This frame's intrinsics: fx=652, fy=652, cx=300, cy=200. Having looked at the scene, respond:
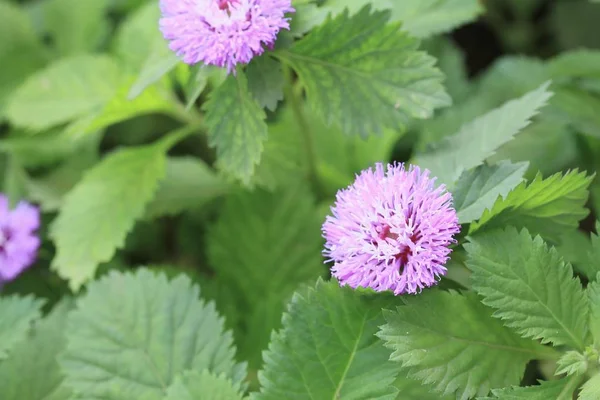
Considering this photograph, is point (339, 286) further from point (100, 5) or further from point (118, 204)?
point (100, 5)

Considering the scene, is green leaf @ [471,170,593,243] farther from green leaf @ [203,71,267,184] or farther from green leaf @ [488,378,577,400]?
green leaf @ [203,71,267,184]

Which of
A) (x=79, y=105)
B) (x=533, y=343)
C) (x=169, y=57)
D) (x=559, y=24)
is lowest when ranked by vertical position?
(x=533, y=343)

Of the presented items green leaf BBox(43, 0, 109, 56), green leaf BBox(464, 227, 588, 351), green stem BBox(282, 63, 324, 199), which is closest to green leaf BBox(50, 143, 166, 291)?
green stem BBox(282, 63, 324, 199)

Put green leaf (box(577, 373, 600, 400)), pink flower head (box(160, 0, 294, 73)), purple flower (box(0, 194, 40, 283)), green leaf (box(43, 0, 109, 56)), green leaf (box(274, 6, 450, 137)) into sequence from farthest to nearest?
1. green leaf (box(43, 0, 109, 56))
2. purple flower (box(0, 194, 40, 283))
3. green leaf (box(274, 6, 450, 137))
4. pink flower head (box(160, 0, 294, 73))
5. green leaf (box(577, 373, 600, 400))

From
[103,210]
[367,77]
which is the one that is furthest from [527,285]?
[103,210]

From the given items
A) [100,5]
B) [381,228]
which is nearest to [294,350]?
[381,228]

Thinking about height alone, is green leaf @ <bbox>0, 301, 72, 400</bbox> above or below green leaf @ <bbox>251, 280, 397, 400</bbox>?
below

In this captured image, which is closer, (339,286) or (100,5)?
(339,286)

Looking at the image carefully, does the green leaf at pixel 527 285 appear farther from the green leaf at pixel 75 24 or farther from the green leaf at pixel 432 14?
the green leaf at pixel 75 24
